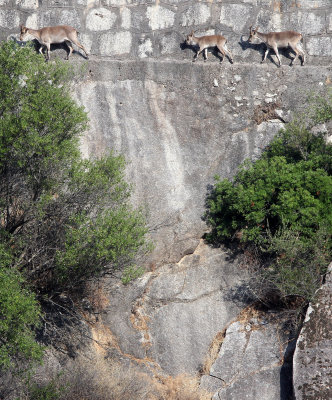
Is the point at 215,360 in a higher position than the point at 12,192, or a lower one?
lower

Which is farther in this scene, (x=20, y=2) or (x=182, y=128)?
(x=20, y=2)

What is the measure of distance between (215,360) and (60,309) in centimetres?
334

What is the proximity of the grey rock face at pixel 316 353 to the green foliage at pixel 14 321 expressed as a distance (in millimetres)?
4694

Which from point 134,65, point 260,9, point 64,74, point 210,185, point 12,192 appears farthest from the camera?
point 260,9

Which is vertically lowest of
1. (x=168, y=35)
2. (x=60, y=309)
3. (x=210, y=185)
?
(x=60, y=309)

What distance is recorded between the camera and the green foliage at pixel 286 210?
43.1 ft

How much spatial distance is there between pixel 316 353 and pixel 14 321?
5477mm

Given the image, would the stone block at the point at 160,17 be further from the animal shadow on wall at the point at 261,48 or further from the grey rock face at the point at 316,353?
the grey rock face at the point at 316,353

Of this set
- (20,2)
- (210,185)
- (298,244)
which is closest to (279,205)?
(298,244)

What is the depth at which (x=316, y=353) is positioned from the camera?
12133 millimetres

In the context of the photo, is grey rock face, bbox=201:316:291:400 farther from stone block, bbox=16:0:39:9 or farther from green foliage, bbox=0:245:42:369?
stone block, bbox=16:0:39:9

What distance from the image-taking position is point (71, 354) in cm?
1313

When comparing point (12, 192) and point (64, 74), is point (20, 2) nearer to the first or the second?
point (64, 74)

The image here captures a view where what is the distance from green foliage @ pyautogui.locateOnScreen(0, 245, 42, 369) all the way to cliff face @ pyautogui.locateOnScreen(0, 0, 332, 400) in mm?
2670
